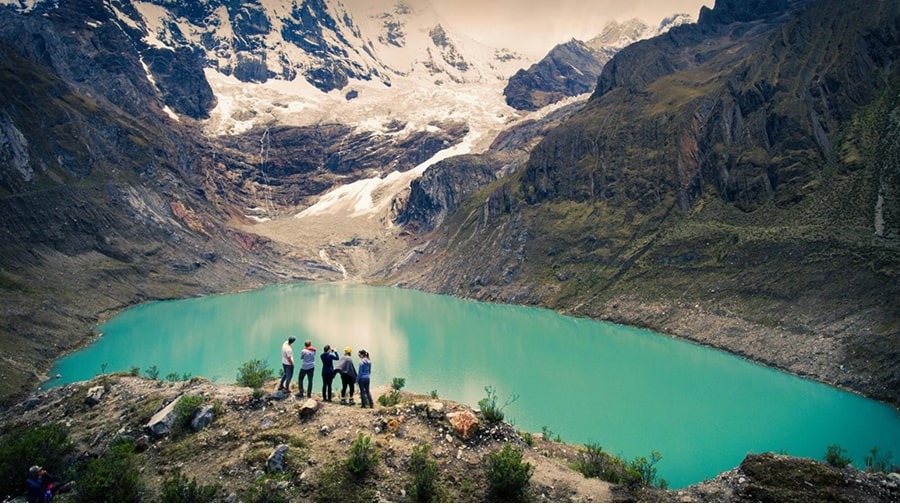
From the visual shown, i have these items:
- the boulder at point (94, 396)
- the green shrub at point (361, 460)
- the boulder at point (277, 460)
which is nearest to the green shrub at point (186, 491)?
the boulder at point (277, 460)

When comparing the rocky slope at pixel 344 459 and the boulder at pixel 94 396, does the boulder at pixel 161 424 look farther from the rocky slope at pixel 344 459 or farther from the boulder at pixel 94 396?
the boulder at pixel 94 396

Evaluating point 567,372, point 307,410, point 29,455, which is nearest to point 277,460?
point 307,410

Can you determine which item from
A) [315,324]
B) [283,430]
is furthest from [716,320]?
[283,430]

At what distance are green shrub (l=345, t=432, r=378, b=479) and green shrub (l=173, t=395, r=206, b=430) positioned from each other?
273 inches

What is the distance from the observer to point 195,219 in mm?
155250

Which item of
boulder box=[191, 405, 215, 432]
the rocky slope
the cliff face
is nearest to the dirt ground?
the rocky slope

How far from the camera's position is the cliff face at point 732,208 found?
60.9 metres

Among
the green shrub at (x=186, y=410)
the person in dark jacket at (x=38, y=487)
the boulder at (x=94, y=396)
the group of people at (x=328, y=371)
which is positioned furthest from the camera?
the boulder at (x=94, y=396)

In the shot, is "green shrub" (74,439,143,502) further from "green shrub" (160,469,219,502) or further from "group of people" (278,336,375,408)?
"group of people" (278,336,375,408)

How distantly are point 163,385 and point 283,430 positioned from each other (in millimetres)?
10724

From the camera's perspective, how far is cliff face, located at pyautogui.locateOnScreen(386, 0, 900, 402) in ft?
200

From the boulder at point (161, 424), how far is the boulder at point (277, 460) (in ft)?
17.2

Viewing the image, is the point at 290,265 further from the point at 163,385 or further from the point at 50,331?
the point at 163,385

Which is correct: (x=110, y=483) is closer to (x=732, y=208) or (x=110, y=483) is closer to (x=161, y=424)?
(x=161, y=424)
